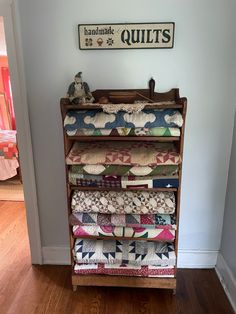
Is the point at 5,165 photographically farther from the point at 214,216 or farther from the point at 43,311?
the point at 214,216

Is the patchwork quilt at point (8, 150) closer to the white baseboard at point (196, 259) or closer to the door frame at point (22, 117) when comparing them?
the door frame at point (22, 117)

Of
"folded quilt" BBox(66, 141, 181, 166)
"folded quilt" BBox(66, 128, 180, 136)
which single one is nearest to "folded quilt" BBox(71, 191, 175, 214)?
"folded quilt" BBox(66, 141, 181, 166)

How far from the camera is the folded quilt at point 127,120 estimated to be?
56.6 inches

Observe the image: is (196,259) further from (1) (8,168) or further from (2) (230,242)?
(1) (8,168)

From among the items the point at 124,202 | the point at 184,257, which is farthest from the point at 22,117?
the point at 184,257

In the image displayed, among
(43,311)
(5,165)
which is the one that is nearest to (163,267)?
(43,311)

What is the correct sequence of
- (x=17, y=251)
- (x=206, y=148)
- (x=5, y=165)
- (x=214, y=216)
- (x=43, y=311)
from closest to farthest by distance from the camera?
(x=43, y=311) → (x=206, y=148) → (x=214, y=216) → (x=17, y=251) → (x=5, y=165)

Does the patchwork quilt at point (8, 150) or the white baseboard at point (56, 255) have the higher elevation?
the patchwork quilt at point (8, 150)

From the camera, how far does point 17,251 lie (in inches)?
89.4

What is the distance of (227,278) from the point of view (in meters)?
1.84

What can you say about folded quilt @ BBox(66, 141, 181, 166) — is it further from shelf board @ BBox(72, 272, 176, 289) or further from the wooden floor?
the wooden floor

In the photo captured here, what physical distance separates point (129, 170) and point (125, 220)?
322 mm

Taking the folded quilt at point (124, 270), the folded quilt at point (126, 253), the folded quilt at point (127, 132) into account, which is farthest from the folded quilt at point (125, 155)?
the folded quilt at point (124, 270)

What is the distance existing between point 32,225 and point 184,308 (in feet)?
3.87
